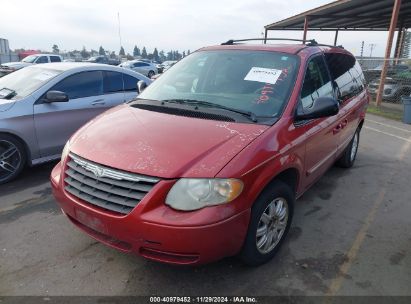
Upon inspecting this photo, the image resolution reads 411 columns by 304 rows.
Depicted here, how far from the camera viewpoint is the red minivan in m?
2.49

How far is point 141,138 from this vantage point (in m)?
2.89

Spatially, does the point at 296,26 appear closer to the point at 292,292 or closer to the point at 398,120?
the point at 398,120

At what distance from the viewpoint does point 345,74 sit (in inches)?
194

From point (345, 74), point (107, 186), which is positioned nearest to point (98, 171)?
point (107, 186)

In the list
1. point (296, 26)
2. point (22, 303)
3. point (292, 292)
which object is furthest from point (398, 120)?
point (296, 26)

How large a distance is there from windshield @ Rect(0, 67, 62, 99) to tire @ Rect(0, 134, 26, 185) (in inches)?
26.4

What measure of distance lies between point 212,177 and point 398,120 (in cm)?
1065

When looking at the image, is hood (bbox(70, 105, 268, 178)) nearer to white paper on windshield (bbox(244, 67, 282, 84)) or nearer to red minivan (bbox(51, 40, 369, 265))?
red minivan (bbox(51, 40, 369, 265))

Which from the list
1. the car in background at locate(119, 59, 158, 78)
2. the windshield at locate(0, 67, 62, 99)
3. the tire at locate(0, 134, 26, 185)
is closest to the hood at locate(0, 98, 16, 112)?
the windshield at locate(0, 67, 62, 99)

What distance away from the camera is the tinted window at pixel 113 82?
5.97 meters

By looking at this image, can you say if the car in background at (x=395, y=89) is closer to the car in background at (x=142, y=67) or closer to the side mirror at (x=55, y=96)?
the side mirror at (x=55, y=96)

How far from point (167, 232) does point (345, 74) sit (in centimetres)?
368

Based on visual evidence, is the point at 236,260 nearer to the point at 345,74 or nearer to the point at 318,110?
the point at 318,110

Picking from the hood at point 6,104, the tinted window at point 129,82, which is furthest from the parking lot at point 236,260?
the tinted window at point 129,82
